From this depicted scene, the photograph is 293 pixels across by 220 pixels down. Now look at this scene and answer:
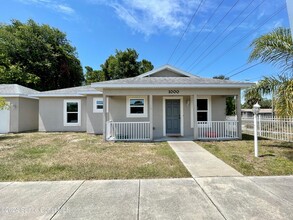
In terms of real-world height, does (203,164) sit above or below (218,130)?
below

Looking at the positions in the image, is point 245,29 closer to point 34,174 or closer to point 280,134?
point 280,134

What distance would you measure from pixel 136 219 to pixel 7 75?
2781 cm

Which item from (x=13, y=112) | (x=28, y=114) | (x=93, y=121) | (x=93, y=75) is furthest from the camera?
(x=93, y=75)

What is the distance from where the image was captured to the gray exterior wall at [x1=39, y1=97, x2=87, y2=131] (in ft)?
45.3

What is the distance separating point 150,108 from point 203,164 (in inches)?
181

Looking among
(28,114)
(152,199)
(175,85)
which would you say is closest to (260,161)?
(152,199)

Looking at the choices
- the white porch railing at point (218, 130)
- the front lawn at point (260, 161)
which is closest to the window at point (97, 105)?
the white porch railing at point (218, 130)

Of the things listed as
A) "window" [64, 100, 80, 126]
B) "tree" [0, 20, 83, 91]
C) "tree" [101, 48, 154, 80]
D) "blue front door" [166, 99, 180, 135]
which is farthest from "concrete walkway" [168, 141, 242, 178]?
"tree" [0, 20, 83, 91]

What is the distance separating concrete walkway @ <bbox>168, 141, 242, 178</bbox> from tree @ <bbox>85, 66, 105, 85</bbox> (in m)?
26.2

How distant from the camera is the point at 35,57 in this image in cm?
2600

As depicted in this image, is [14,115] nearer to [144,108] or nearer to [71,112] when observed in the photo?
[71,112]

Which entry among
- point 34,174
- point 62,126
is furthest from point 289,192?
point 62,126

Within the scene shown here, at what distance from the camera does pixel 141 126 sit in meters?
10.4

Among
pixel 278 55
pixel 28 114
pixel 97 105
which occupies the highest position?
pixel 278 55
